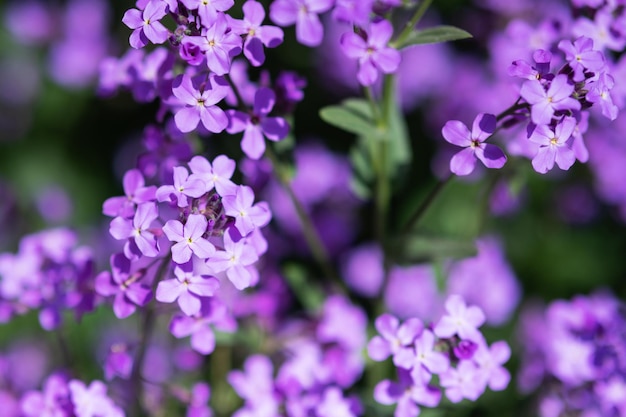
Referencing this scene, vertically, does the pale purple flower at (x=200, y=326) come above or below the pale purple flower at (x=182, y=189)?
below

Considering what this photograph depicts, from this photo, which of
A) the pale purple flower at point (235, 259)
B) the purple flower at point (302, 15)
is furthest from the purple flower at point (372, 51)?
the pale purple flower at point (235, 259)

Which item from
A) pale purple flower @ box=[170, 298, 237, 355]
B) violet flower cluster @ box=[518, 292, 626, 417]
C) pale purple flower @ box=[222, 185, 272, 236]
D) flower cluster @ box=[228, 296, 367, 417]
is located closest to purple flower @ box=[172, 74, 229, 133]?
pale purple flower @ box=[222, 185, 272, 236]

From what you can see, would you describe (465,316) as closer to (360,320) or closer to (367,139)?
(367,139)

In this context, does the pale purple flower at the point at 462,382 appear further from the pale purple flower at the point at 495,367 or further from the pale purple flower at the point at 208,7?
the pale purple flower at the point at 208,7

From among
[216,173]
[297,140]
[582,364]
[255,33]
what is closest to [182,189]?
[216,173]

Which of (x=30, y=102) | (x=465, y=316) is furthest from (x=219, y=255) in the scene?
(x=30, y=102)

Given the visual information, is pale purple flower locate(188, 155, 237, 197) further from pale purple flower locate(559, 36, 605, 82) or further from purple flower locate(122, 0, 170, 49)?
pale purple flower locate(559, 36, 605, 82)
